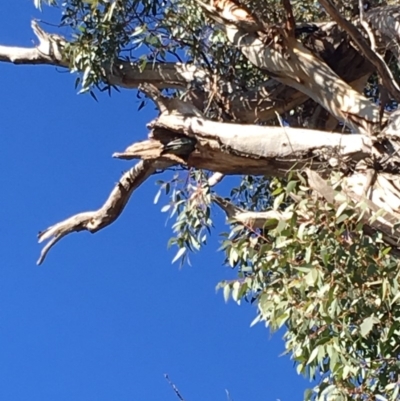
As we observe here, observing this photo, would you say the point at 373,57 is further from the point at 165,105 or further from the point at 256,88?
the point at 256,88

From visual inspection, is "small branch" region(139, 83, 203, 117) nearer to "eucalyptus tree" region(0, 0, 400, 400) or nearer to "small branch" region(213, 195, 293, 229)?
"eucalyptus tree" region(0, 0, 400, 400)

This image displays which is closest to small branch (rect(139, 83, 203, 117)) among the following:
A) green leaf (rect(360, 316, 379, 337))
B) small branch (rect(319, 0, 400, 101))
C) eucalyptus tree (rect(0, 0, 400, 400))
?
eucalyptus tree (rect(0, 0, 400, 400))

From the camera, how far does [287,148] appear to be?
3.97m

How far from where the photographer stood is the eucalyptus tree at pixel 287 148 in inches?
133

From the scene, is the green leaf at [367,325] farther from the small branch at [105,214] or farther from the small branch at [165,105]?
the small branch at [105,214]

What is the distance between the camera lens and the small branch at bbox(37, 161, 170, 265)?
188 inches

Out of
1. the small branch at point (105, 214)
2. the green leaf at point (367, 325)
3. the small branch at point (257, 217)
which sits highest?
the small branch at point (105, 214)

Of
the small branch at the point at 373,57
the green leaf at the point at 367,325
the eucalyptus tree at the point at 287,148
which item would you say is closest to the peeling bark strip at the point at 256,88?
the eucalyptus tree at the point at 287,148

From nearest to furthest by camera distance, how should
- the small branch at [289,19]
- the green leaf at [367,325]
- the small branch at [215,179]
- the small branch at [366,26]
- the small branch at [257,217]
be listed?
the green leaf at [367,325]
the small branch at [257,217]
the small branch at [366,26]
the small branch at [289,19]
the small branch at [215,179]

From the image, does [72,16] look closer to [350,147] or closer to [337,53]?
[337,53]

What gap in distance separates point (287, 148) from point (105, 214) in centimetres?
145

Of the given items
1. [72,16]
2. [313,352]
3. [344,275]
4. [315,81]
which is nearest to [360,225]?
[344,275]

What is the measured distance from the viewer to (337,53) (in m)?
4.89

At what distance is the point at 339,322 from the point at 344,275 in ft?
0.63
